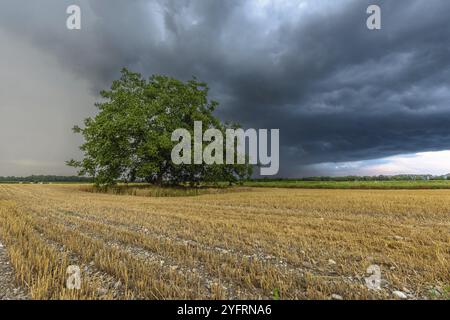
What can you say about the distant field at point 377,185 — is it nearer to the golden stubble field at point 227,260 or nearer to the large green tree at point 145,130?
the large green tree at point 145,130

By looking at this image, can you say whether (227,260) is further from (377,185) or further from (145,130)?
(377,185)

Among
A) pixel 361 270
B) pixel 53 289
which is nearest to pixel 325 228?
pixel 361 270

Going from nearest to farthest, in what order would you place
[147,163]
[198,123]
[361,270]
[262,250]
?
1. [361,270]
2. [262,250]
3. [147,163]
4. [198,123]

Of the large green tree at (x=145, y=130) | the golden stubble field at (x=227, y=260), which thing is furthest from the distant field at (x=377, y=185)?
the golden stubble field at (x=227, y=260)

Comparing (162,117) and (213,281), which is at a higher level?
(162,117)

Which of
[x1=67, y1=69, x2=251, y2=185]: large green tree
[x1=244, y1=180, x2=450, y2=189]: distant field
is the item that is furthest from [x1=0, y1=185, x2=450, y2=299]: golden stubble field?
[x1=244, y1=180, x2=450, y2=189]: distant field

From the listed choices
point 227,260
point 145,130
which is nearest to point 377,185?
point 145,130

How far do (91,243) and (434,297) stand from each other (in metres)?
7.72

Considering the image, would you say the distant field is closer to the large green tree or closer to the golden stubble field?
the large green tree

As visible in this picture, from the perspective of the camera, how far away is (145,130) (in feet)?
105

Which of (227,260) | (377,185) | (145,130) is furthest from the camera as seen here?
(377,185)

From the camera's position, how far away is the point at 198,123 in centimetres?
3416

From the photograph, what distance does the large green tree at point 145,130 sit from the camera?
3103 cm
